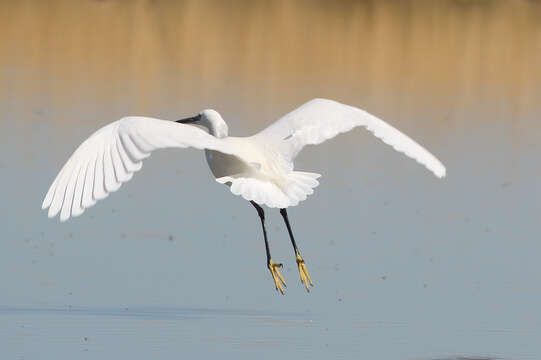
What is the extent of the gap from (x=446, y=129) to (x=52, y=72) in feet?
18.2

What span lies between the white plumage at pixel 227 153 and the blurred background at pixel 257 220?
101 cm

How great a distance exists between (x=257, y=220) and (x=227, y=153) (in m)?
3.25

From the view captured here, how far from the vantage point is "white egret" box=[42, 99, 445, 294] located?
353 inches

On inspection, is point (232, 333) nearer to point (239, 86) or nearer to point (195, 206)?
point (195, 206)

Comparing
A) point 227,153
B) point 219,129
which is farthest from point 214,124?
point 227,153

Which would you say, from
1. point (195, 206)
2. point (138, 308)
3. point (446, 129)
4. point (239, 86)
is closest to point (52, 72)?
point (239, 86)

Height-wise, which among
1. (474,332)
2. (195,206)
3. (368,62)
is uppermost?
(368,62)

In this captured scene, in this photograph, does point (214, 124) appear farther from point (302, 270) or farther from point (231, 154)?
point (302, 270)

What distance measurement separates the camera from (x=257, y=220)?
44.8ft

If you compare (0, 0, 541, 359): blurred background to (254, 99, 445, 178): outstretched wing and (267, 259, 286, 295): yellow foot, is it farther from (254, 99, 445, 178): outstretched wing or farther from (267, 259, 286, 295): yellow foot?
(254, 99, 445, 178): outstretched wing

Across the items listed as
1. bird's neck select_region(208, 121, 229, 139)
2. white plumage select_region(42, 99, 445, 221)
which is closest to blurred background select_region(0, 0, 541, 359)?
white plumage select_region(42, 99, 445, 221)

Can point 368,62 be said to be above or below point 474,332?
above

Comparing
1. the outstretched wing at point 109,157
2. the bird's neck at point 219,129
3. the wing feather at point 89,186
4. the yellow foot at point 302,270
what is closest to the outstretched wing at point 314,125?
the bird's neck at point 219,129

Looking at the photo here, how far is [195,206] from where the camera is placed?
13859 millimetres
